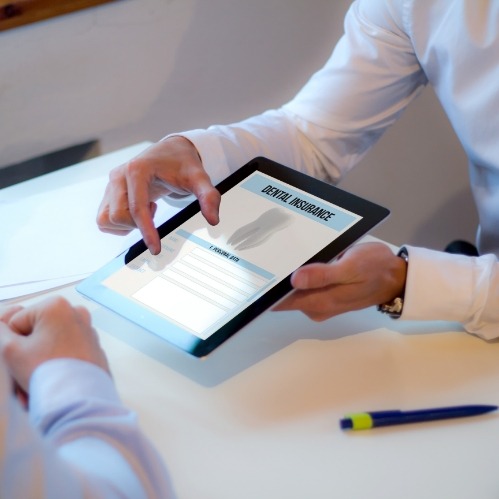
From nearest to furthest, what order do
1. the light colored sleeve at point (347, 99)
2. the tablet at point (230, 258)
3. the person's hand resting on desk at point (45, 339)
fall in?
the person's hand resting on desk at point (45, 339), the tablet at point (230, 258), the light colored sleeve at point (347, 99)

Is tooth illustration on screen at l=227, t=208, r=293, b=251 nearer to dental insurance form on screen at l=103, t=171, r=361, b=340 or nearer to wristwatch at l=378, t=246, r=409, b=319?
dental insurance form on screen at l=103, t=171, r=361, b=340

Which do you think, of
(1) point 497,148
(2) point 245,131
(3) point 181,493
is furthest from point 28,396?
(1) point 497,148

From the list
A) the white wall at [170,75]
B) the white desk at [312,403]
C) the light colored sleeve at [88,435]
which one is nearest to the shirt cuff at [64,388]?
the light colored sleeve at [88,435]

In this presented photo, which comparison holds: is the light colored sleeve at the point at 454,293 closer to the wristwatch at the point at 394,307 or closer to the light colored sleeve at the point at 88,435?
the wristwatch at the point at 394,307

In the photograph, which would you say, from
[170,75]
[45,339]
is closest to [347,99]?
[170,75]

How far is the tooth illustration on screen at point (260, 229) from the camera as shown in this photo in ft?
2.65

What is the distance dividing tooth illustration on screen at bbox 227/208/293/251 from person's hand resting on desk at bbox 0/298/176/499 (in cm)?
21

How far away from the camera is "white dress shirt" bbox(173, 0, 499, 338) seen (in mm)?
971

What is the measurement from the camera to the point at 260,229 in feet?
2.69

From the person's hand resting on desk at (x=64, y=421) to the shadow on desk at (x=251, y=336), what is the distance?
14cm

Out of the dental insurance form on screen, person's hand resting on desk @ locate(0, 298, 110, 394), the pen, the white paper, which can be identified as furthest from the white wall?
the pen

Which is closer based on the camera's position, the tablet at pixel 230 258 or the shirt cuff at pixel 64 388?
the shirt cuff at pixel 64 388

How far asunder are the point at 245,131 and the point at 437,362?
0.42m

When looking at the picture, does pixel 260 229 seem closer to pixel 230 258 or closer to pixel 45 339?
pixel 230 258
